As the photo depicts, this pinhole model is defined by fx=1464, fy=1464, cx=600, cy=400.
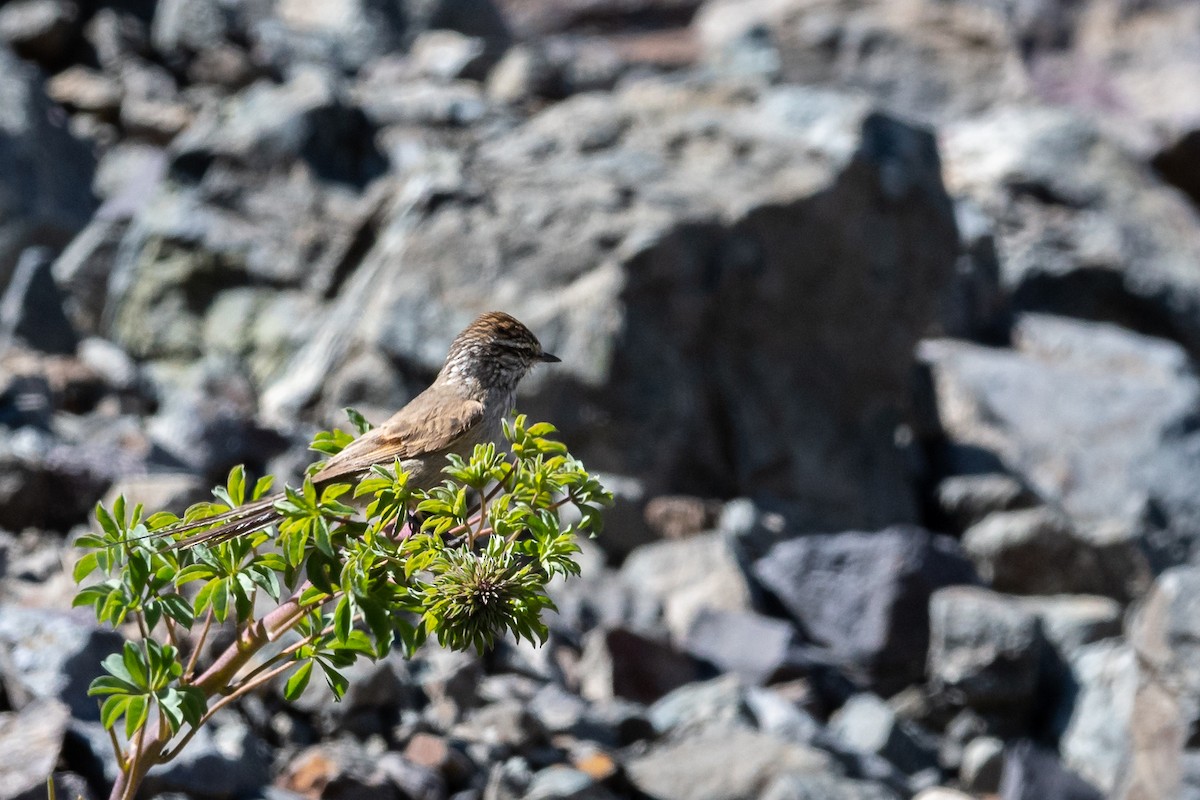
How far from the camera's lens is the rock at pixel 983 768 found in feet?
27.5

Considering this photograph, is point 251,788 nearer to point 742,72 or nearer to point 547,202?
point 547,202

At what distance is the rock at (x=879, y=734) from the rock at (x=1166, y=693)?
1.12 meters

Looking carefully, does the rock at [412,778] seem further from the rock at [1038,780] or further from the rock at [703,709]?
the rock at [1038,780]

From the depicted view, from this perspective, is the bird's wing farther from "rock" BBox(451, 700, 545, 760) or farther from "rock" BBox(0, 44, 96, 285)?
"rock" BBox(0, 44, 96, 285)

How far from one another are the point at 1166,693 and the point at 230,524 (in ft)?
18.7

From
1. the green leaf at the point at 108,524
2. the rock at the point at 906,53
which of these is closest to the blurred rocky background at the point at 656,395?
the green leaf at the point at 108,524

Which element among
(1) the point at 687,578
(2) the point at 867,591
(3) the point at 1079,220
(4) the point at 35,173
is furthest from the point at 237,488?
(3) the point at 1079,220

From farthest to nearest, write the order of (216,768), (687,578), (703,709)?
(687,578) → (703,709) → (216,768)

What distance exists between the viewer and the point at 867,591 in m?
9.81

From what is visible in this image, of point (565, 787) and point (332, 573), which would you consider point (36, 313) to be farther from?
point (332, 573)

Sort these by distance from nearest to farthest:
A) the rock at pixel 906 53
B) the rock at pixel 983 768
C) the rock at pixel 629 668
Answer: the rock at pixel 983 768 < the rock at pixel 629 668 < the rock at pixel 906 53

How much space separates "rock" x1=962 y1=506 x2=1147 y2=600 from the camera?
11.1 metres

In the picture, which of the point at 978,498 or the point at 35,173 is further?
the point at 35,173

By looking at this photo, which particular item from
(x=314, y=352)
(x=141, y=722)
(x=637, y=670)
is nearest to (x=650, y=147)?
(x=314, y=352)
